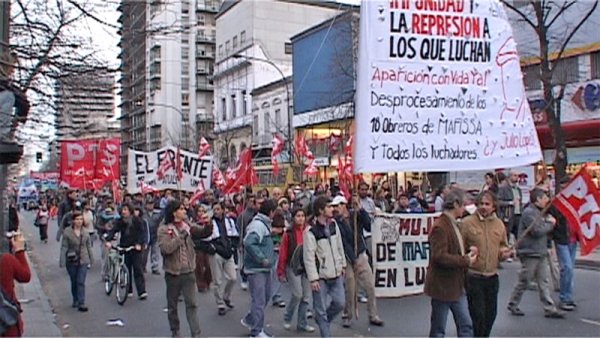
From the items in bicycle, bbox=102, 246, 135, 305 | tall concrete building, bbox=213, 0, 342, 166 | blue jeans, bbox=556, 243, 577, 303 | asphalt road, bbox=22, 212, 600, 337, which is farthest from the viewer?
tall concrete building, bbox=213, 0, 342, 166

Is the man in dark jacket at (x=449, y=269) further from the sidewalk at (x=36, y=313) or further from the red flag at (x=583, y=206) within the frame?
the sidewalk at (x=36, y=313)

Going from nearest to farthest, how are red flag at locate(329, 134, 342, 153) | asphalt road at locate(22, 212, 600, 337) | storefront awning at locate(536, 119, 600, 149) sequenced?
1. asphalt road at locate(22, 212, 600, 337)
2. storefront awning at locate(536, 119, 600, 149)
3. red flag at locate(329, 134, 342, 153)

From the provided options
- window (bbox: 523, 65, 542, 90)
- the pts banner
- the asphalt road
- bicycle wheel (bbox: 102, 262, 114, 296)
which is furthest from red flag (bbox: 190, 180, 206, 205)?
Answer: window (bbox: 523, 65, 542, 90)

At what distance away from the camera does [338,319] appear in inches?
392

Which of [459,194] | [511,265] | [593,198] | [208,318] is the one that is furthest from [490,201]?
[511,265]

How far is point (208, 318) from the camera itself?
10.5 metres

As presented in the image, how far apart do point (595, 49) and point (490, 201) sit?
19608 mm

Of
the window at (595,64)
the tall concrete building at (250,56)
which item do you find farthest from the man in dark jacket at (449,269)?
the tall concrete building at (250,56)

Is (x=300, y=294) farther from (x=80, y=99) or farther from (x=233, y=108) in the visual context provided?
(x=233, y=108)

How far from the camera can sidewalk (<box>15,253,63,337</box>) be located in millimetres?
9664

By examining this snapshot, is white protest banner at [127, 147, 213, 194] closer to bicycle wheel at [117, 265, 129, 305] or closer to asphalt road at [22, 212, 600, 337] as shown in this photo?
asphalt road at [22, 212, 600, 337]

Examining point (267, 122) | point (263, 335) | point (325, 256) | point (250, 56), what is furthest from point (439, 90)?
point (250, 56)

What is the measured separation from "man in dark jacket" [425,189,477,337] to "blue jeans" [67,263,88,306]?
6929mm

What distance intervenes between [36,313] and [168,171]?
730cm
